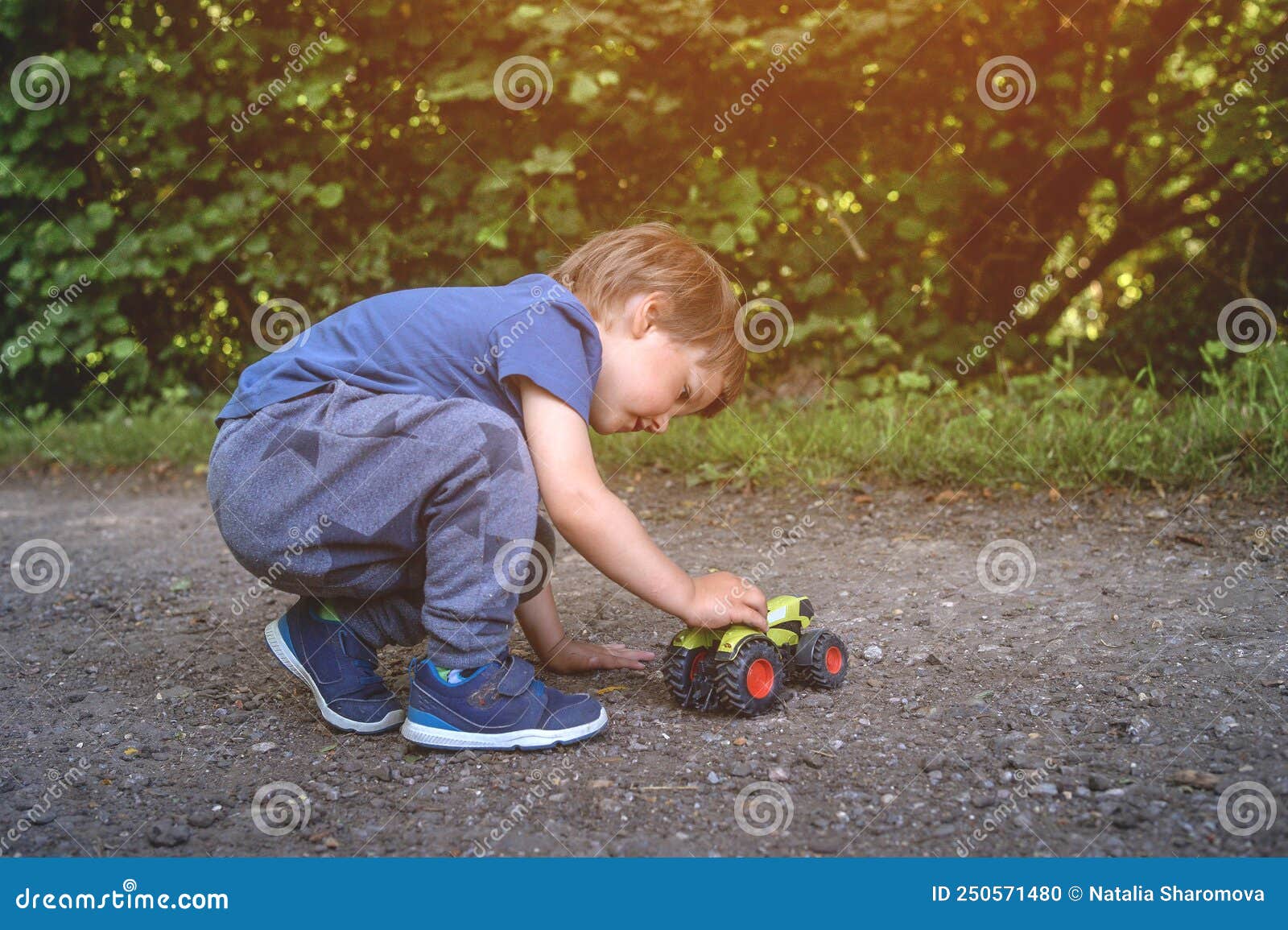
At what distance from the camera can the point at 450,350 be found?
6.50ft

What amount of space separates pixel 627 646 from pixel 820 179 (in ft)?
8.79

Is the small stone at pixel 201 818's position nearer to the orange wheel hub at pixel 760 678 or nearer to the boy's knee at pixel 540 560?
the boy's knee at pixel 540 560

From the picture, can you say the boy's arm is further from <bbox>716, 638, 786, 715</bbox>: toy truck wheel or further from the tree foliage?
the tree foliage

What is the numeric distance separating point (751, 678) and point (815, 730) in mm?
147

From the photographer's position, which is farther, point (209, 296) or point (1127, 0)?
point (209, 296)

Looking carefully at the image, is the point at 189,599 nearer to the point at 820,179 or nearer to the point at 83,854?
the point at 83,854

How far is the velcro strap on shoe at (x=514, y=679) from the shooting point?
1923 mm

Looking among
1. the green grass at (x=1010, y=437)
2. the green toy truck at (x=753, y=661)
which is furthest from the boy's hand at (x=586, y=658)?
the green grass at (x=1010, y=437)

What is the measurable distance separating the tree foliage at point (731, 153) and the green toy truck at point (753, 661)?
2.48 m

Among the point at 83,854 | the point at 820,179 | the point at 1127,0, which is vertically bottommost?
the point at 83,854

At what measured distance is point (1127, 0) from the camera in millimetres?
4176

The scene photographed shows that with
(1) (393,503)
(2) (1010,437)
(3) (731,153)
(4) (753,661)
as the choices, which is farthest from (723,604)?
(3) (731,153)

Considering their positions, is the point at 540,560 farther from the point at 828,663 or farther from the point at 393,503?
the point at 828,663

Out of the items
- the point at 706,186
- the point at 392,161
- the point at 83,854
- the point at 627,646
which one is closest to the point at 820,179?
the point at 706,186
